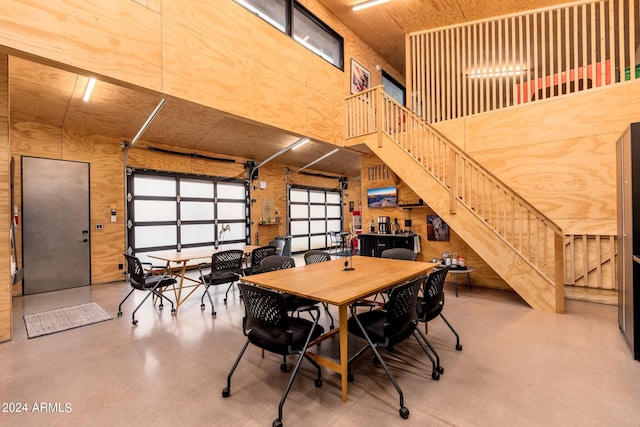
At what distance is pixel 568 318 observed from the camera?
361cm

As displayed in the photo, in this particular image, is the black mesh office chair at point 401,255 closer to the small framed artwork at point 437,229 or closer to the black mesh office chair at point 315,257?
the black mesh office chair at point 315,257

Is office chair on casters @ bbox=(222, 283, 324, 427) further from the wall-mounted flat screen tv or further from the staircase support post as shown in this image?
the wall-mounted flat screen tv

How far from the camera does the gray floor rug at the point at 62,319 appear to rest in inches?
135

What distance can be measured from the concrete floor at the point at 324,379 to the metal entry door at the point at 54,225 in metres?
→ 2.08

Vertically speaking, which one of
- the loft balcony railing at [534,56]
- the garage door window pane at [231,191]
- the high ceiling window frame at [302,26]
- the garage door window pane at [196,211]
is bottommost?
the garage door window pane at [196,211]

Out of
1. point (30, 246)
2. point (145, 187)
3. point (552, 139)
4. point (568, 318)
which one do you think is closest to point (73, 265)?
point (30, 246)

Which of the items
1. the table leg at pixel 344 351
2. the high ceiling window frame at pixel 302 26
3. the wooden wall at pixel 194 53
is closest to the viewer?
the table leg at pixel 344 351

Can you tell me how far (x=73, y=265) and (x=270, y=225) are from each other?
477 cm

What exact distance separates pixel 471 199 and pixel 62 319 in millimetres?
6397

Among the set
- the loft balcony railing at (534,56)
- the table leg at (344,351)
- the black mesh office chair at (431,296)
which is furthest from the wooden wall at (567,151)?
the table leg at (344,351)

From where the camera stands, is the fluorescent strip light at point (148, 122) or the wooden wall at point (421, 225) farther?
the wooden wall at point (421, 225)

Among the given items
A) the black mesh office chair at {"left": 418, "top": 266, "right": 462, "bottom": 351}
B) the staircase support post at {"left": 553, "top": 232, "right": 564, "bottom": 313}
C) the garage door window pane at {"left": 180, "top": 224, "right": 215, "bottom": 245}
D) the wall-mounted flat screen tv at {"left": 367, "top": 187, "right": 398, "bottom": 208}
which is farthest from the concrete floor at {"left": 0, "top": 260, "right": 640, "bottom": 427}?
the garage door window pane at {"left": 180, "top": 224, "right": 215, "bottom": 245}

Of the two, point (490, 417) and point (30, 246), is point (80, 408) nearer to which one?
point (490, 417)

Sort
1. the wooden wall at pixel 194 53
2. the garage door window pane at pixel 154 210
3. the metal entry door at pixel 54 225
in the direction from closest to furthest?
the wooden wall at pixel 194 53, the metal entry door at pixel 54 225, the garage door window pane at pixel 154 210
